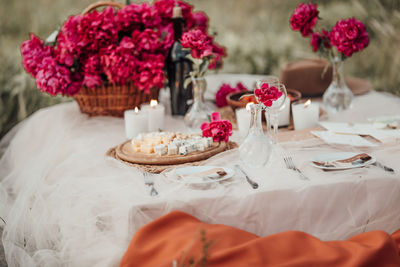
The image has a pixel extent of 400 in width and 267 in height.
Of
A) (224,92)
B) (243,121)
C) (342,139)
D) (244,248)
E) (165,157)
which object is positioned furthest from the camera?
(224,92)

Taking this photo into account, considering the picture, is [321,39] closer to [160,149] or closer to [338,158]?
[338,158]

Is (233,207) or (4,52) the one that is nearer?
(233,207)

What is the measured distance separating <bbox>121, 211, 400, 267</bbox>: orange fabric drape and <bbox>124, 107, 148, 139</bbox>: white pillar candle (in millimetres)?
645

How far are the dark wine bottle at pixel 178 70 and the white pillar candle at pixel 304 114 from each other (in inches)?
20.4

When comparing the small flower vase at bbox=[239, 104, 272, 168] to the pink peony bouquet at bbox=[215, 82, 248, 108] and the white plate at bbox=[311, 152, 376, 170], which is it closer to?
the white plate at bbox=[311, 152, 376, 170]

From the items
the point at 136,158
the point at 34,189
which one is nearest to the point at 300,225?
the point at 136,158

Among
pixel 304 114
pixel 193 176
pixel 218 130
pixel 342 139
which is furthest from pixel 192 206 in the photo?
pixel 304 114

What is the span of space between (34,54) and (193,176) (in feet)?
3.62

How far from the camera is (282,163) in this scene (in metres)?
1.22

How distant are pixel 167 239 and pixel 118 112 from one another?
3.49 feet

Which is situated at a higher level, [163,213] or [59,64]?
[59,64]

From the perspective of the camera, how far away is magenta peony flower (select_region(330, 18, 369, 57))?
64.1 inches

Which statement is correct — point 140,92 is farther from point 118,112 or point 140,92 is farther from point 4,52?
point 4,52

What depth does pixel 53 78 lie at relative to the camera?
1765 mm
